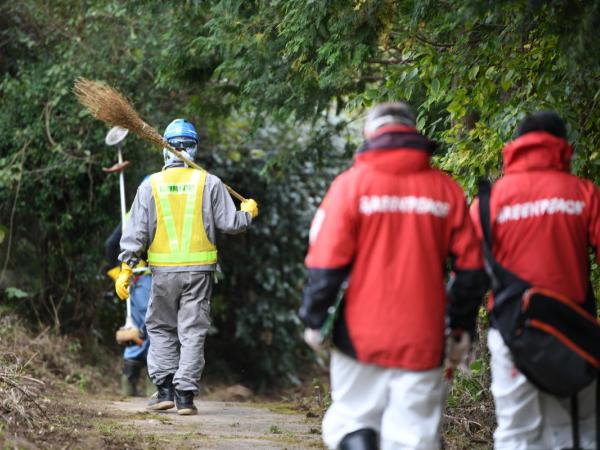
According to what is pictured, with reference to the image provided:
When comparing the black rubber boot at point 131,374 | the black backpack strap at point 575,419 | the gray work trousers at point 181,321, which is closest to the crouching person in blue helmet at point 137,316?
the black rubber boot at point 131,374

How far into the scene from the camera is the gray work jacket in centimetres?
820

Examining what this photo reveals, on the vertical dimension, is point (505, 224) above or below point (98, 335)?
above

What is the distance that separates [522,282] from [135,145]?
909cm

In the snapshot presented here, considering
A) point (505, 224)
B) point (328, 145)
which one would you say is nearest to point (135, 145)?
point (328, 145)

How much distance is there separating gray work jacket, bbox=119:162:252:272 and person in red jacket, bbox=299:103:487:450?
3.32 m

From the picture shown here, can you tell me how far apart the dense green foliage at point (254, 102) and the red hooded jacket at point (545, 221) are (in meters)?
0.62

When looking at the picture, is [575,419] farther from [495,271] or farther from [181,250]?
[181,250]

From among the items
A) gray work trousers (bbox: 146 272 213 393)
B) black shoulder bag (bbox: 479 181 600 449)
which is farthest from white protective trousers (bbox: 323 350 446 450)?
gray work trousers (bbox: 146 272 213 393)

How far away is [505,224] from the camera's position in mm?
5098

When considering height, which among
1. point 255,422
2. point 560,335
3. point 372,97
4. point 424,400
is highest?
point 372,97

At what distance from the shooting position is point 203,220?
27.0ft

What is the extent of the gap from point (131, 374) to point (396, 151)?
23.7ft

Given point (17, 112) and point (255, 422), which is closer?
point (255, 422)

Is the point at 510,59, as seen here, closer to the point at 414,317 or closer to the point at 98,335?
the point at 414,317
